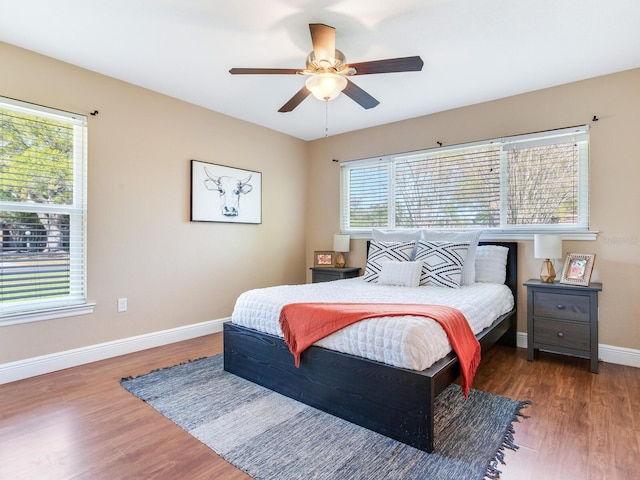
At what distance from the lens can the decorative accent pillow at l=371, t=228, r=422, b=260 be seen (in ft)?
12.6

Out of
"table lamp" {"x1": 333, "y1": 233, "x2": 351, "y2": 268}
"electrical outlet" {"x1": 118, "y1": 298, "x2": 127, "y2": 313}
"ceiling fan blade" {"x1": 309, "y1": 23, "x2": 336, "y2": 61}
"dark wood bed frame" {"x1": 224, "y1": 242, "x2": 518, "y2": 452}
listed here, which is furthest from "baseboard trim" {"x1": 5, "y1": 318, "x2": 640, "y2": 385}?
"ceiling fan blade" {"x1": 309, "y1": 23, "x2": 336, "y2": 61}

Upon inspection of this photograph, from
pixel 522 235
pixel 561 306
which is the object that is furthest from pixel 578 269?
pixel 522 235

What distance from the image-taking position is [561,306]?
9.65ft

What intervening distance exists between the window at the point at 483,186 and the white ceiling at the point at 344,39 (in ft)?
1.89

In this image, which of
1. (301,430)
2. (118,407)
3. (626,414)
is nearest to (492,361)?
(626,414)

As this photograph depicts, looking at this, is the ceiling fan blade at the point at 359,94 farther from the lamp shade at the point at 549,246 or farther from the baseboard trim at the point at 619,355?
the baseboard trim at the point at 619,355

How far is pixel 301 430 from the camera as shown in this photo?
1.97 m

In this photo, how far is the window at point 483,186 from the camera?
3242 millimetres

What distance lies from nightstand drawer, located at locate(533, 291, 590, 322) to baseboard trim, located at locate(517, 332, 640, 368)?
480mm

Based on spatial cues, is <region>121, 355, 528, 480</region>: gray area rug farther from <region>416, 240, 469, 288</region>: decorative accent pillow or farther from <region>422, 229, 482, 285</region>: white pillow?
<region>422, 229, 482, 285</region>: white pillow

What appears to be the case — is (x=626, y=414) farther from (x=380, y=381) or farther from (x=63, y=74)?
(x=63, y=74)

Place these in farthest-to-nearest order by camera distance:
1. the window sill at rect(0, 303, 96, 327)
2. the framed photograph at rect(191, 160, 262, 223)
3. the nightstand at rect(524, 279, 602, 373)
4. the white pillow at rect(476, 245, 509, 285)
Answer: the framed photograph at rect(191, 160, 262, 223)
the white pillow at rect(476, 245, 509, 285)
the nightstand at rect(524, 279, 602, 373)
the window sill at rect(0, 303, 96, 327)

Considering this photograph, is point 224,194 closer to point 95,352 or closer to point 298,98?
point 298,98

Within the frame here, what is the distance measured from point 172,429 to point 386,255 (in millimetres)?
2411
